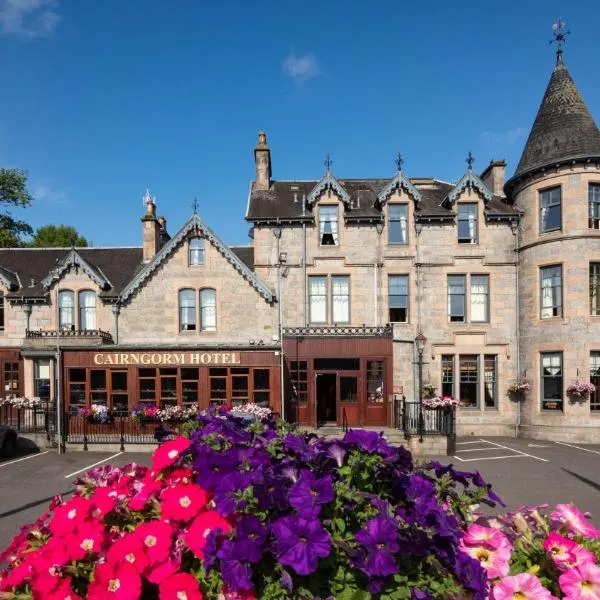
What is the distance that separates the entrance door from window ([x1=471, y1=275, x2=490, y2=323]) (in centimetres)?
773

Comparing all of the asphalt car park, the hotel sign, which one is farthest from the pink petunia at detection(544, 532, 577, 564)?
the hotel sign

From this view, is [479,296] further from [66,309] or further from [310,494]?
[66,309]

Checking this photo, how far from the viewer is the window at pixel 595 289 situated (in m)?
18.5

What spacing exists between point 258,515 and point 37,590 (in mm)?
1121

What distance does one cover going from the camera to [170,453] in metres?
2.79

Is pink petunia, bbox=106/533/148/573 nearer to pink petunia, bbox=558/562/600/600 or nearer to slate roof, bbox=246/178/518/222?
pink petunia, bbox=558/562/600/600

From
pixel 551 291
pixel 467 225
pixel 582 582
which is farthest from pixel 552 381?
pixel 582 582

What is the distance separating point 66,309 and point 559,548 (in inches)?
880

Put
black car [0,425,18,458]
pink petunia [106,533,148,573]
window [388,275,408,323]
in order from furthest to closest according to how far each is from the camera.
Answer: window [388,275,408,323], black car [0,425,18,458], pink petunia [106,533,148,573]

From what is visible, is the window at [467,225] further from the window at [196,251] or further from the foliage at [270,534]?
the foliage at [270,534]

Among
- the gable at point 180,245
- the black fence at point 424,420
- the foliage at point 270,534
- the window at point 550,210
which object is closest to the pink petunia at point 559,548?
the foliage at point 270,534

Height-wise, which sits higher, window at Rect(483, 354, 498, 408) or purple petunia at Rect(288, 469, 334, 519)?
purple petunia at Rect(288, 469, 334, 519)

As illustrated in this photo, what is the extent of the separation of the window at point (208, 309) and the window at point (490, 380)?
13.5 m

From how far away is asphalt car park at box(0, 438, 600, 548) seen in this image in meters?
10.2
